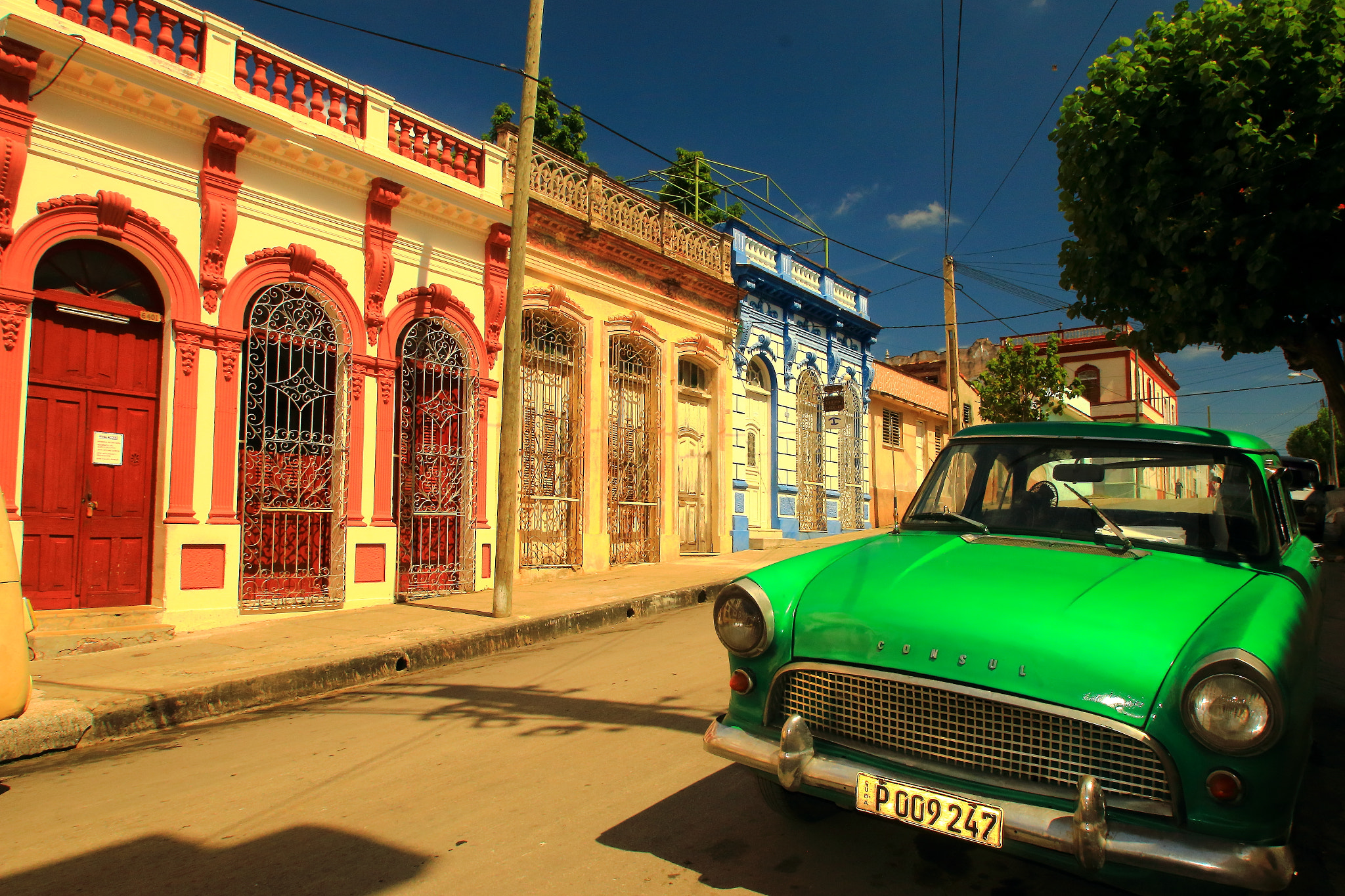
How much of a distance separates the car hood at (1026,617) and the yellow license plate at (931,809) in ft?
1.06

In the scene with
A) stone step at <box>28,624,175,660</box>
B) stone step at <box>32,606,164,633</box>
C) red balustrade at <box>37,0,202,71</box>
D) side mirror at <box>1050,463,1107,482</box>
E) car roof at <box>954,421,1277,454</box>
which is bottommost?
stone step at <box>28,624,175,660</box>

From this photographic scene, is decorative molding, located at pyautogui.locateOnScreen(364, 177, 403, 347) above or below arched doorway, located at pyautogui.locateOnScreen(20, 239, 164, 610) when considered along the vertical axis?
above

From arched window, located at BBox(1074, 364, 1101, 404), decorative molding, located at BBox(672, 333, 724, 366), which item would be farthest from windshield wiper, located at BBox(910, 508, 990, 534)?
arched window, located at BBox(1074, 364, 1101, 404)

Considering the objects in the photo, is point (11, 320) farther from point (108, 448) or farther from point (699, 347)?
point (699, 347)

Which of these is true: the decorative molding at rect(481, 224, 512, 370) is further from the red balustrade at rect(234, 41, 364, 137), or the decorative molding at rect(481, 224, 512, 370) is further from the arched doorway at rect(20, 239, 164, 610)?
the arched doorway at rect(20, 239, 164, 610)

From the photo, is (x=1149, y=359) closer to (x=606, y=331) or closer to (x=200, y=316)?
(x=606, y=331)

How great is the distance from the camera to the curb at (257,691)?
4879 millimetres

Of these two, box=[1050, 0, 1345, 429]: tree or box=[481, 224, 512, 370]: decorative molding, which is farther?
box=[481, 224, 512, 370]: decorative molding

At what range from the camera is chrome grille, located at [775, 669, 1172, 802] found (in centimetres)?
216

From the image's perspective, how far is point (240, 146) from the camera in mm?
8688

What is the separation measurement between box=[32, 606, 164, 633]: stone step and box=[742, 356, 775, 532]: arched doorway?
1123 cm

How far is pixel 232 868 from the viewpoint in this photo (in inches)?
118

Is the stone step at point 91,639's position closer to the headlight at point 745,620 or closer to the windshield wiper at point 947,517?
the headlight at point 745,620

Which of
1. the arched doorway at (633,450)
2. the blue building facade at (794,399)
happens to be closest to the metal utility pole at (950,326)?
the blue building facade at (794,399)
